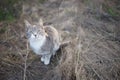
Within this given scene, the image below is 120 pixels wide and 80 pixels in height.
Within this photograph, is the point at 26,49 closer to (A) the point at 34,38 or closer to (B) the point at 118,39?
(A) the point at 34,38

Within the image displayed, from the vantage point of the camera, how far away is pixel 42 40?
2840mm

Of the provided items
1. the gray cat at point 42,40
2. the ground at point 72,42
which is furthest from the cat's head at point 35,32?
the ground at point 72,42

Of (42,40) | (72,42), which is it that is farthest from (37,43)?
(72,42)

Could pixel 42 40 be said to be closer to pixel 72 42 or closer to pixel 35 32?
pixel 35 32

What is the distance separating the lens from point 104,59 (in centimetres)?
308

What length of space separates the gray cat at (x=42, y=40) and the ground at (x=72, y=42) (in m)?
0.15

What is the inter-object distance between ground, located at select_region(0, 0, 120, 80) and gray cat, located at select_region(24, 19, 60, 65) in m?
0.15

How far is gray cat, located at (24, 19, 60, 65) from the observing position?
2.75 m

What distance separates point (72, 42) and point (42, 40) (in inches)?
24.1

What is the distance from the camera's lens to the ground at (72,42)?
296 cm

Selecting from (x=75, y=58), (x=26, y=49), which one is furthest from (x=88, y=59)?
(x=26, y=49)

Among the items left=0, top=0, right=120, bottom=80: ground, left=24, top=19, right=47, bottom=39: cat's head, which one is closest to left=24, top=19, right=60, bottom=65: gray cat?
left=24, top=19, right=47, bottom=39: cat's head

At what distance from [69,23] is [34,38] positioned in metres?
1.30

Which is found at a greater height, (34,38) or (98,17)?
(98,17)
